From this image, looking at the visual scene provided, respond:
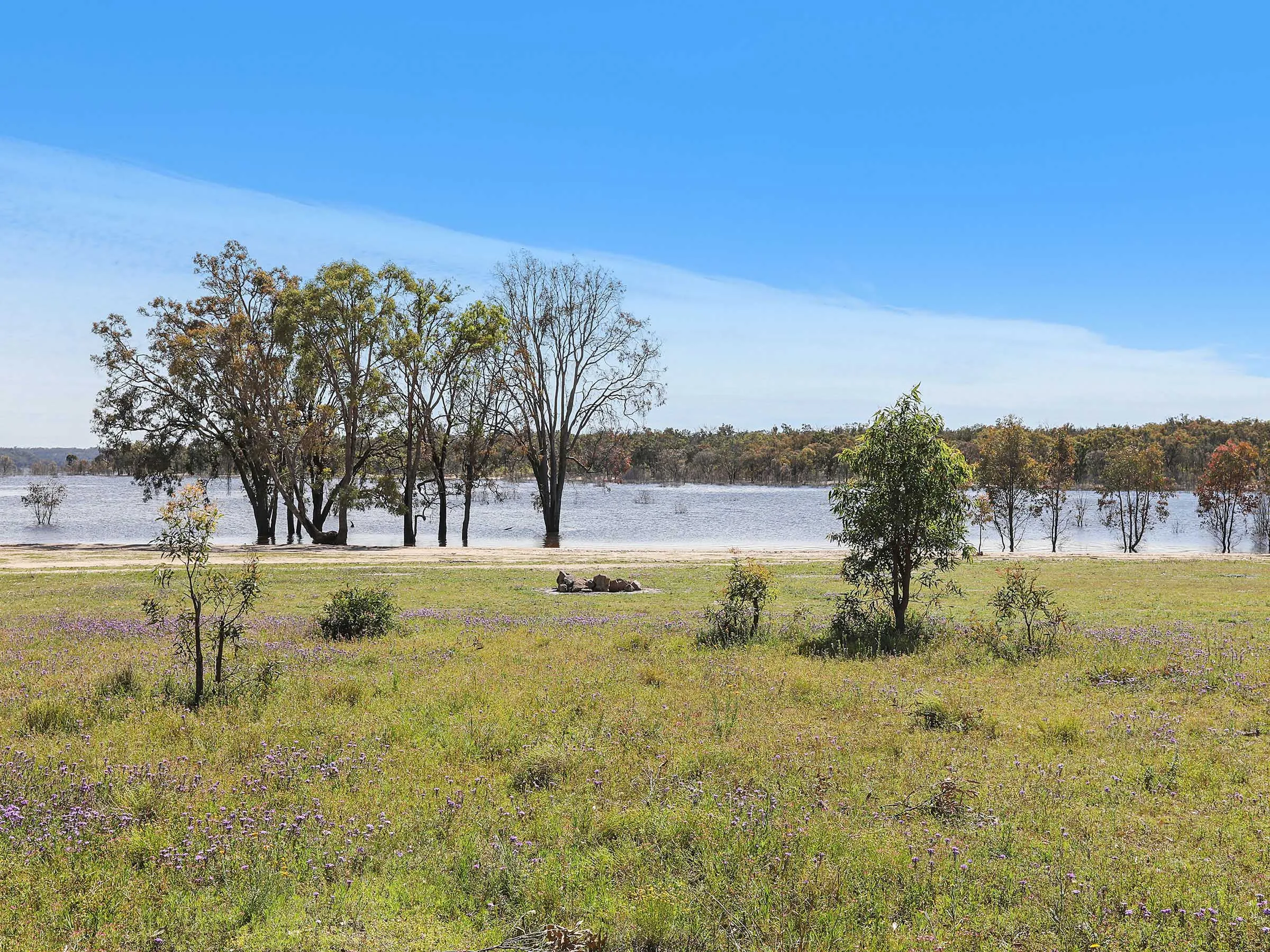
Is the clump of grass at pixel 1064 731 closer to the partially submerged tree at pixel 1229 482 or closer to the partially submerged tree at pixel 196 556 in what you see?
the partially submerged tree at pixel 196 556

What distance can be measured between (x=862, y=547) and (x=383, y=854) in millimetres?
13372

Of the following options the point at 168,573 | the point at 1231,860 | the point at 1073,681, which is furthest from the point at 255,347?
the point at 1231,860

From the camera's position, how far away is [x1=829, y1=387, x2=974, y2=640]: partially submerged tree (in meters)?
17.5

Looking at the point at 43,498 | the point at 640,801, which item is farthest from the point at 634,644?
the point at 43,498

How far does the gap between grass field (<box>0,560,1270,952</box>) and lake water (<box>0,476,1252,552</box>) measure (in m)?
44.3

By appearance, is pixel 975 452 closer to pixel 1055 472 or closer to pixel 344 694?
pixel 1055 472

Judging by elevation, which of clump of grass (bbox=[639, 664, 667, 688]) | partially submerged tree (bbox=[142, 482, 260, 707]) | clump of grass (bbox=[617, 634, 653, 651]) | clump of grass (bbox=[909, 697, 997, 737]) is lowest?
clump of grass (bbox=[617, 634, 653, 651])

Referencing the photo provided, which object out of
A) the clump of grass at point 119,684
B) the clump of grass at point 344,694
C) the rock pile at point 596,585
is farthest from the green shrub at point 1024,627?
the clump of grass at point 119,684

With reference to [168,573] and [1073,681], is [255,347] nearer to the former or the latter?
[168,573]

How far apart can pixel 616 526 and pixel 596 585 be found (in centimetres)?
6156

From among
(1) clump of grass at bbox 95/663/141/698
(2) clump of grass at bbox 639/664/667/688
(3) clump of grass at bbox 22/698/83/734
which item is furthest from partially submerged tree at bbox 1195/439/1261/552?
(3) clump of grass at bbox 22/698/83/734

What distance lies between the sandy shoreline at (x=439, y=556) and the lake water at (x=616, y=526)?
29.8 ft

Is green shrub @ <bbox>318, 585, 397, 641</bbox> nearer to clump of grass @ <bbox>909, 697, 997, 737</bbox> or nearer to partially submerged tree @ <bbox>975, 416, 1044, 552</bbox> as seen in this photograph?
clump of grass @ <bbox>909, 697, 997, 737</bbox>

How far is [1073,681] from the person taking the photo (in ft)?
44.0
